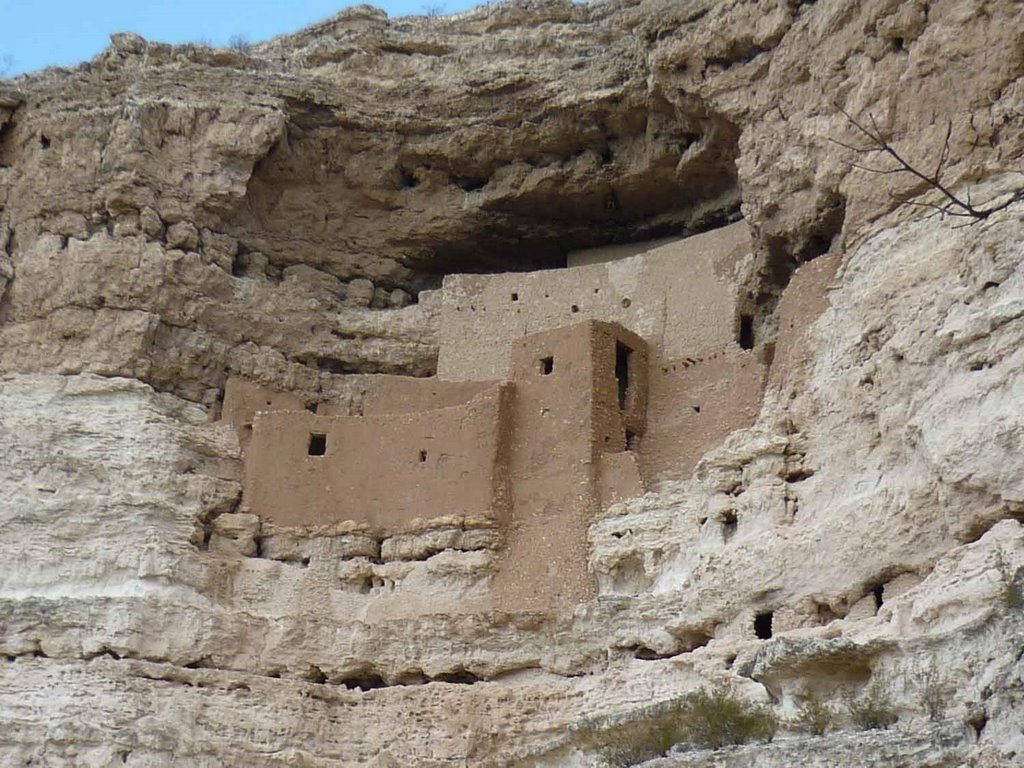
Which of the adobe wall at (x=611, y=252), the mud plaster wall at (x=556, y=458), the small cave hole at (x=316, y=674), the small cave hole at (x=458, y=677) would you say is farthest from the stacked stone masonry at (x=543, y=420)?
the adobe wall at (x=611, y=252)

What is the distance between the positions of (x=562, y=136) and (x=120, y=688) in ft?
23.5

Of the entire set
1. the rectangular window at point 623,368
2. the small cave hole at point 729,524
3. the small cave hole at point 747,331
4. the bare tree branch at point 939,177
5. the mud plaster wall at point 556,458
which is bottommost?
the bare tree branch at point 939,177

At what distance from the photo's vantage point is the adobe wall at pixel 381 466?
16125 mm

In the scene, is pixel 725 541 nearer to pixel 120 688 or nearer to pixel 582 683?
pixel 582 683

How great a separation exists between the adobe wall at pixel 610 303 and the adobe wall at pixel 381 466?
→ 121 centimetres

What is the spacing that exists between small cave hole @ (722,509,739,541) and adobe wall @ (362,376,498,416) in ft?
11.2

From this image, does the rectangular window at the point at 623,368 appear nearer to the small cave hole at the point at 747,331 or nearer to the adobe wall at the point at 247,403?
the small cave hole at the point at 747,331

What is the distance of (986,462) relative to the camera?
38.0 ft

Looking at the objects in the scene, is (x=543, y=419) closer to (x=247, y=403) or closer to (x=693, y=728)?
(x=247, y=403)

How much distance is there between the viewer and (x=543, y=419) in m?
16.1

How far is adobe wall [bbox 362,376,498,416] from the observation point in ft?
56.3

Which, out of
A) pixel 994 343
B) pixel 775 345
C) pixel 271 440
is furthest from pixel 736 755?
pixel 271 440

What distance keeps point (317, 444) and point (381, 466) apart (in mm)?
730

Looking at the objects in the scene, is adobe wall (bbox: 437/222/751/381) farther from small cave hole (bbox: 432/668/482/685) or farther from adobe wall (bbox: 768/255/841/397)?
small cave hole (bbox: 432/668/482/685)
